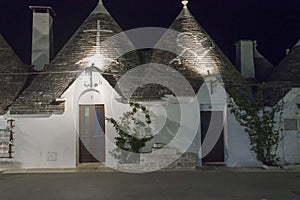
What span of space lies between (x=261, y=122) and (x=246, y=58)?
881 centimetres

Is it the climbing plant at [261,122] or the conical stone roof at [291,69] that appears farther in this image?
the conical stone roof at [291,69]

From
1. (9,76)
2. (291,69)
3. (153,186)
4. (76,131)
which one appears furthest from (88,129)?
(291,69)

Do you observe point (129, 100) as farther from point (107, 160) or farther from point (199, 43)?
point (199, 43)

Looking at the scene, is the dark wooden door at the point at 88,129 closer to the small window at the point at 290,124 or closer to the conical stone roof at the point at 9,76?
the conical stone roof at the point at 9,76

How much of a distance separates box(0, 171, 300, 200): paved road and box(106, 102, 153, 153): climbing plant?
2156 millimetres

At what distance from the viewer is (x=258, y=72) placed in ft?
86.6

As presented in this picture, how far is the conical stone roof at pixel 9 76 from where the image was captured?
63.6 feet

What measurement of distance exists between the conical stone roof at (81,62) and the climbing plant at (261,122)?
5.58 meters

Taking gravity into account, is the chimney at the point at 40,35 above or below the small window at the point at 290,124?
above

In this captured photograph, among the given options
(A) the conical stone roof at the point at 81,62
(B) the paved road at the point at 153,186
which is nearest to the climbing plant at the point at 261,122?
(B) the paved road at the point at 153,186

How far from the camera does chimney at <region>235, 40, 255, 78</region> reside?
2484 centimetres

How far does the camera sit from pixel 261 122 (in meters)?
17.0

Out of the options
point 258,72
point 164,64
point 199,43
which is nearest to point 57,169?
point 164,64

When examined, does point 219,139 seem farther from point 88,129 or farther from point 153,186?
point 153,186
